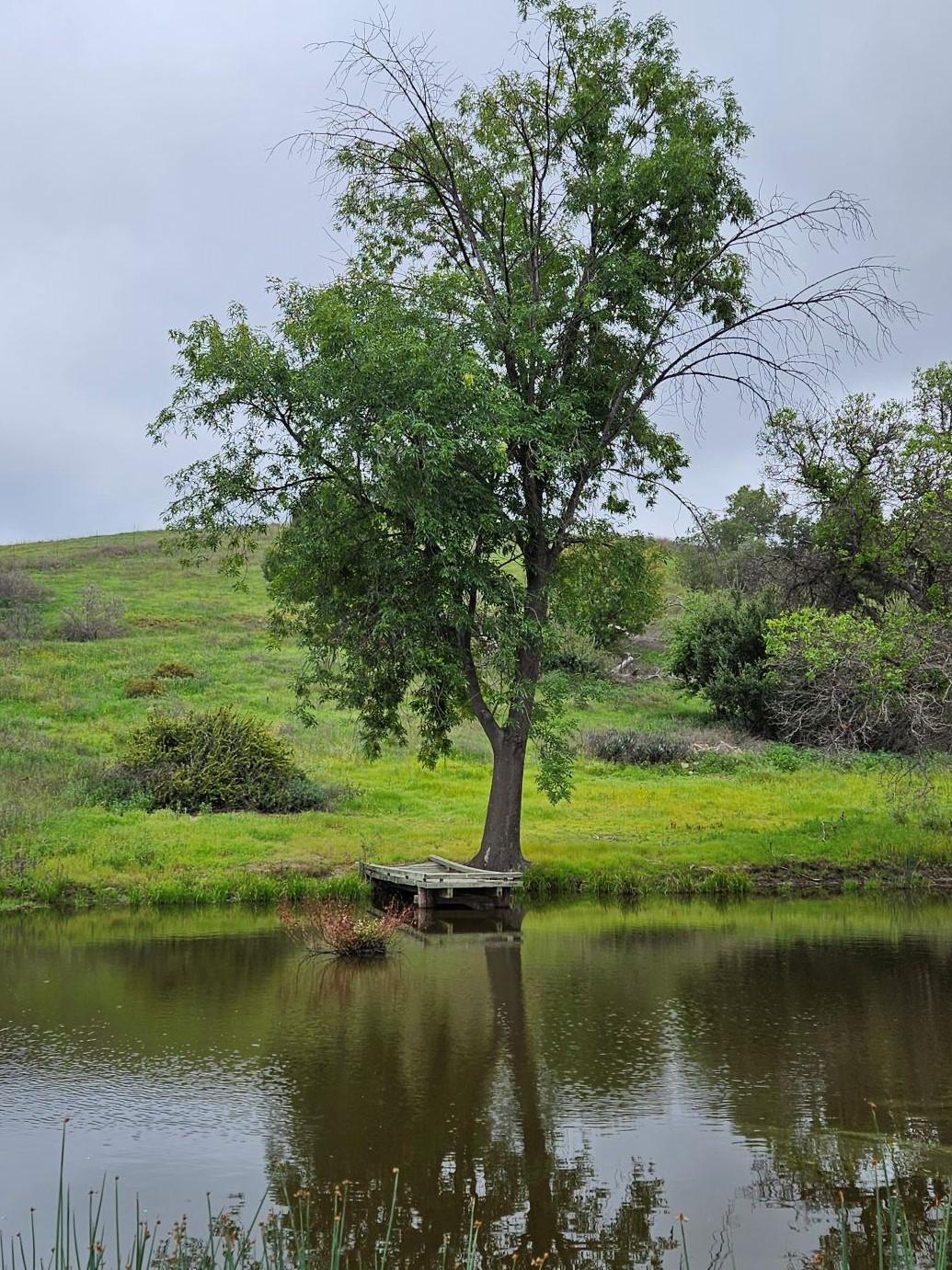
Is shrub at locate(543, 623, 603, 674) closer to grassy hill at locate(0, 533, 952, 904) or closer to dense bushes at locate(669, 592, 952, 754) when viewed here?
grassy hill at locate(0, 533, 952, 904)

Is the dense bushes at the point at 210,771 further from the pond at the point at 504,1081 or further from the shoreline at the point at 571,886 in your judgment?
the pond at the point at 504,1081

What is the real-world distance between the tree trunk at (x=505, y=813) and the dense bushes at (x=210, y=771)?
6.17 metres

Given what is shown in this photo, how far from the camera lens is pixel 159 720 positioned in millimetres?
27594

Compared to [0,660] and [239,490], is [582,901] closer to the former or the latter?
[239,490]

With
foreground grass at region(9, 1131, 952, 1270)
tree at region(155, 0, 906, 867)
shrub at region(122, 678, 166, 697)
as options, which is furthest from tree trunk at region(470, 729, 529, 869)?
shrub at region(122, 678, 166, 697)

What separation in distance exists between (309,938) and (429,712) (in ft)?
23.8

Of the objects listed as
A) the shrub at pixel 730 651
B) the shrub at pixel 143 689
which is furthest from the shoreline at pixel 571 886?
the shrub at pixel 143 689

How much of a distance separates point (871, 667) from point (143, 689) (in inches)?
991

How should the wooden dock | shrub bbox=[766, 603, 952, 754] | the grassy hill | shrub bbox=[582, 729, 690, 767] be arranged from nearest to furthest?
shrub bbox=[766, 603, 952, 754] < the wooden dock < the grassy hill < shrub bbox=[582, 729, 690, 767]

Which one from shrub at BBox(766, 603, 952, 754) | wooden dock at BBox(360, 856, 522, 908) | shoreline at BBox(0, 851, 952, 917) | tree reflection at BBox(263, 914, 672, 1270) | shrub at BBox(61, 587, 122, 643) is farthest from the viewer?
shrub at BBox(61, 587, 122, 643)

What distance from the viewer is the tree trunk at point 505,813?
23.0 meters

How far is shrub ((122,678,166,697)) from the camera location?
37.6 meters

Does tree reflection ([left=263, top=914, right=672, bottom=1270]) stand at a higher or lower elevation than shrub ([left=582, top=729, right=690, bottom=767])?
lower

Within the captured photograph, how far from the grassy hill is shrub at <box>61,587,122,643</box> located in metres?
3.07
